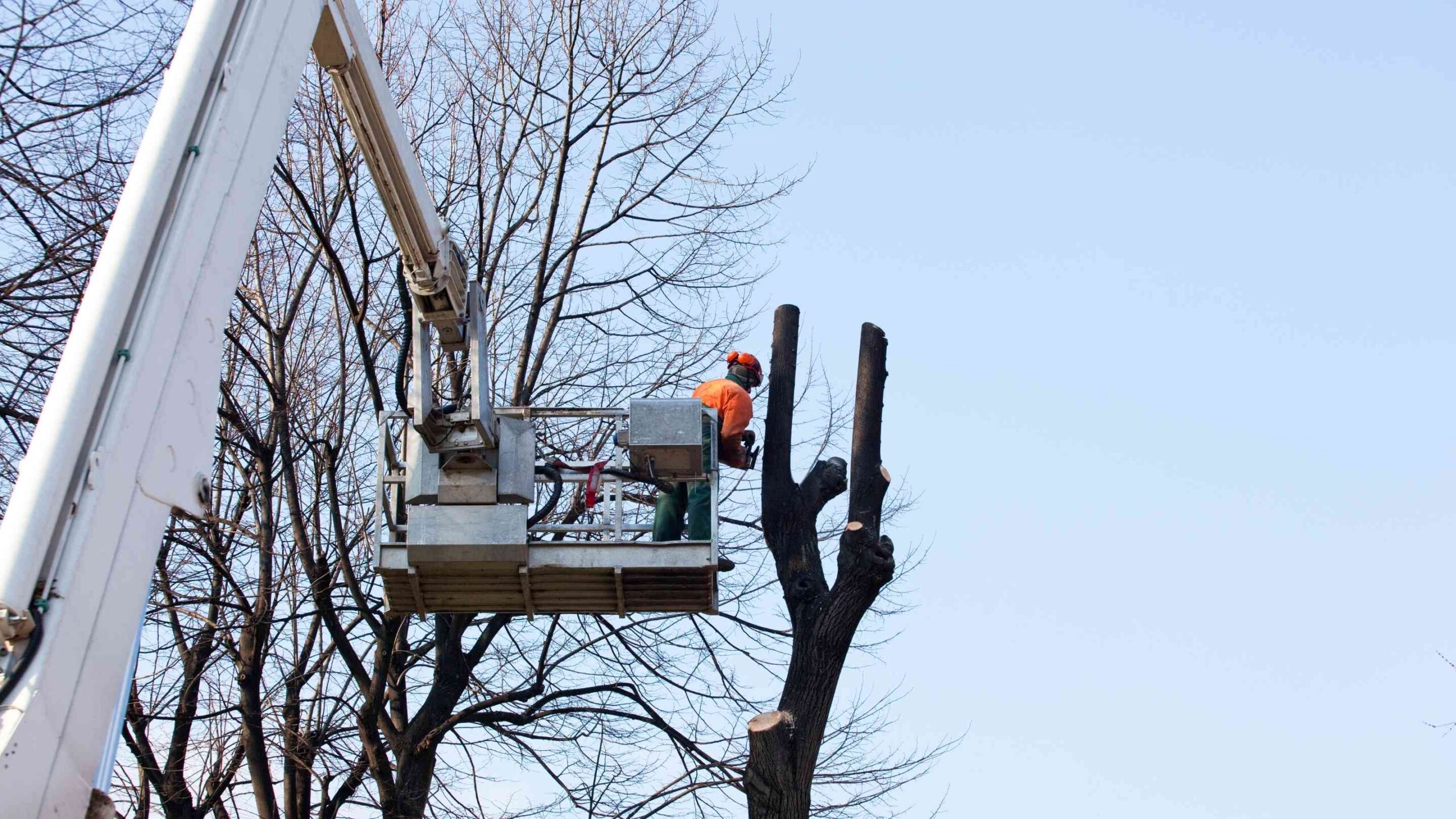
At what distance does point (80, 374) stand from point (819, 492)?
557 cm

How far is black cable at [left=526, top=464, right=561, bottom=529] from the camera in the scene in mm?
8891

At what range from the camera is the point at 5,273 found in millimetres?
8344

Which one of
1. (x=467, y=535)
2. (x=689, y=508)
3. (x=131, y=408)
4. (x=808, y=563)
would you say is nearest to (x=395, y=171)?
(x=467, y=535)

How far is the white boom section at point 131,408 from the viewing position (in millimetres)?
3971

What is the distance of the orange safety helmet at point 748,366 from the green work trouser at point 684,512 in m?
0.89

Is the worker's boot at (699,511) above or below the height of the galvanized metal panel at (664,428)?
below

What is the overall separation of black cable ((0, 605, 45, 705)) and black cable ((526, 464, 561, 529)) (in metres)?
4.71

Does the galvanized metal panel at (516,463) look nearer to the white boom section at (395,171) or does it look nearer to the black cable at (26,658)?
the white boom section at (395,171)

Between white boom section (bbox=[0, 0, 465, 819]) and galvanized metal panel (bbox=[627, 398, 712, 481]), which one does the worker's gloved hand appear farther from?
white boom section (bbox=[0, 0, 465, 819])

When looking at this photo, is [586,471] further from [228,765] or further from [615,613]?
[228,765]

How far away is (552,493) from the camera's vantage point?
9102 mm

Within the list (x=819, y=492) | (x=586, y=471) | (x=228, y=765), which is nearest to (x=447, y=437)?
(x=586, y=471)

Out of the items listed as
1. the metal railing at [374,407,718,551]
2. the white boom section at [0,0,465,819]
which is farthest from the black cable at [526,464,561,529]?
the white boom section at [0,0,465,819]

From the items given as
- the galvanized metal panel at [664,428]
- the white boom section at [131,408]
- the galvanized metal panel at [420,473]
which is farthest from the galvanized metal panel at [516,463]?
the white boom section at [131,408]
